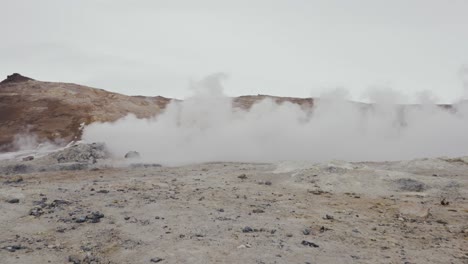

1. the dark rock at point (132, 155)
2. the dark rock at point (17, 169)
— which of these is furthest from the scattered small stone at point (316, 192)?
the dark rock at point (17, 169)

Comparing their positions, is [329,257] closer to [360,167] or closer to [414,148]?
[360,167]

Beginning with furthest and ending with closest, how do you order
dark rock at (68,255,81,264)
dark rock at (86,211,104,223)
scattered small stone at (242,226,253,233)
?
1. dark rock at (86,211,104,223)
2. scattered small stone at (242,226,253,233)
3. dark rock at (68,255,81,264)

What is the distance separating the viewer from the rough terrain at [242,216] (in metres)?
7.24

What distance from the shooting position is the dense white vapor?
63.2ft

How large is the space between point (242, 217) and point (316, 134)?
11315 millimetres

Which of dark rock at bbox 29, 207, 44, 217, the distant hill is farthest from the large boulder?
dark rock at bbox 29, 207, 44, 217

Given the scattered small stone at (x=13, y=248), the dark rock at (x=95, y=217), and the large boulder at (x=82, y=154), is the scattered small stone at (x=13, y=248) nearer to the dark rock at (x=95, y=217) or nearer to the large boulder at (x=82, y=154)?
the dark rock at (x=95, y=217)

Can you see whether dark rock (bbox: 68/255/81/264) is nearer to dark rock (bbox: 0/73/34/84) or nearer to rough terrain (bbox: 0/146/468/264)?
rough terrain (bbox: 0/146/468/264)

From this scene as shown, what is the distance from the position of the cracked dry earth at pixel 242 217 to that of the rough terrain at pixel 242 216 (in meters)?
0.02

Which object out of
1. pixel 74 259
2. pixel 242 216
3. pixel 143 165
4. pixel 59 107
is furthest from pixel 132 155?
pixel 59 107

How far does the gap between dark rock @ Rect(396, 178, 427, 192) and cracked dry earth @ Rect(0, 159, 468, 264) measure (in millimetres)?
23

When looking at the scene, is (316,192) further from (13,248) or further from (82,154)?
(82,154)

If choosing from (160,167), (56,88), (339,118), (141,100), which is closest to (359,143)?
(339,118)

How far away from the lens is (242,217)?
9000mm
